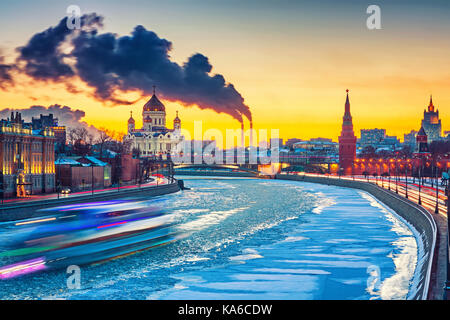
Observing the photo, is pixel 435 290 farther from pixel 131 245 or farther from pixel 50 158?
pixel 50 158

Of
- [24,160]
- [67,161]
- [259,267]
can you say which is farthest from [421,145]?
[259,267]

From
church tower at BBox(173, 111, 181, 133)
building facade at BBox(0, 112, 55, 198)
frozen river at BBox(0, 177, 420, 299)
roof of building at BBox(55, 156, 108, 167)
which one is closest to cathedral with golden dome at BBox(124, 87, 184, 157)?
church tower at BBox(173, 111, 181, 133)

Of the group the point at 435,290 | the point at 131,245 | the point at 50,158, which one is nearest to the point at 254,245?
the point at 131,245

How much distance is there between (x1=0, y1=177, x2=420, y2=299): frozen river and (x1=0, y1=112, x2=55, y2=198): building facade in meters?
13.8

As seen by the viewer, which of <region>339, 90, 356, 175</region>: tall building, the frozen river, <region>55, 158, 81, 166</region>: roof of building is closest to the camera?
the frozen river

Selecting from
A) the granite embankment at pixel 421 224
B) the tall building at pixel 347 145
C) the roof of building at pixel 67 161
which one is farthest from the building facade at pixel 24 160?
the tall building at pixel 347 145

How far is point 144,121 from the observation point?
169m

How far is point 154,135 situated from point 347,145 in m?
A: 63.2

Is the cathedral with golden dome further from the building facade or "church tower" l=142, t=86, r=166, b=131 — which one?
the building facade

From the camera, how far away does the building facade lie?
137 feet

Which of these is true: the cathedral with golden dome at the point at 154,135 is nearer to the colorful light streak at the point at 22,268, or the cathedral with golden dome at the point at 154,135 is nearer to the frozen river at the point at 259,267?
the frozen river at the point at 259,267

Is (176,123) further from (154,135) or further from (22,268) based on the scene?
(22,268)

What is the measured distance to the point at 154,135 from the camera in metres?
161

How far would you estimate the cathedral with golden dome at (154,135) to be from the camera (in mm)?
161250
